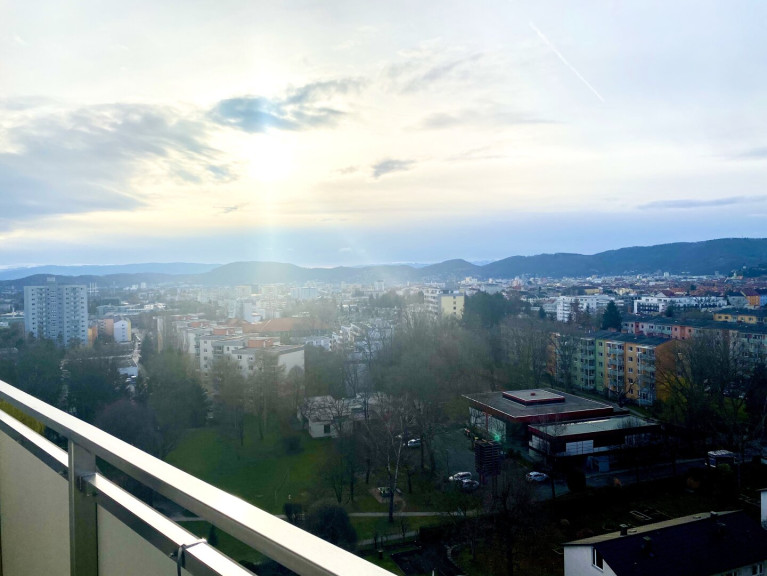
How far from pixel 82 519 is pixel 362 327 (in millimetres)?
15721

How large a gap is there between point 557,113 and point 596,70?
6.90 ft

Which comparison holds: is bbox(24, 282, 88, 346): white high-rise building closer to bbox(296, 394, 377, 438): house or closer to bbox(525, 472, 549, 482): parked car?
Answer: bbox(296, 394, 377, 438): house

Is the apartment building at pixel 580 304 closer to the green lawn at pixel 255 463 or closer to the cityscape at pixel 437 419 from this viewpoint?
the cityscape at pixel 437 419

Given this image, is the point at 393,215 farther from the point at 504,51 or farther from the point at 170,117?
the point at 170,117

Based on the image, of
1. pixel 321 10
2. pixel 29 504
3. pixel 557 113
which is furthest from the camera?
pixel 557 113

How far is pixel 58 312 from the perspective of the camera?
1237 centimetres

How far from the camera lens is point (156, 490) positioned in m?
0.55

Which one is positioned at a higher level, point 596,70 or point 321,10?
point 596,70

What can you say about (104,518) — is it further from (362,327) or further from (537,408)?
(362,327)

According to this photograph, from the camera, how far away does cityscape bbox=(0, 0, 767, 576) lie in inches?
43.5

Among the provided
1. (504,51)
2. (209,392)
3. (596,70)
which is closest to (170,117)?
(209,392)

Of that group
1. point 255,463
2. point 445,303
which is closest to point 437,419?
point 255,463

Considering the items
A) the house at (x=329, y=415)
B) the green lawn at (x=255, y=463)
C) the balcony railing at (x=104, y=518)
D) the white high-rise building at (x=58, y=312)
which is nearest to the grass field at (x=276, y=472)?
the green lawn at (x=255, y=463)

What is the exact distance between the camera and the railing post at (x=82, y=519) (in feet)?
2.36
